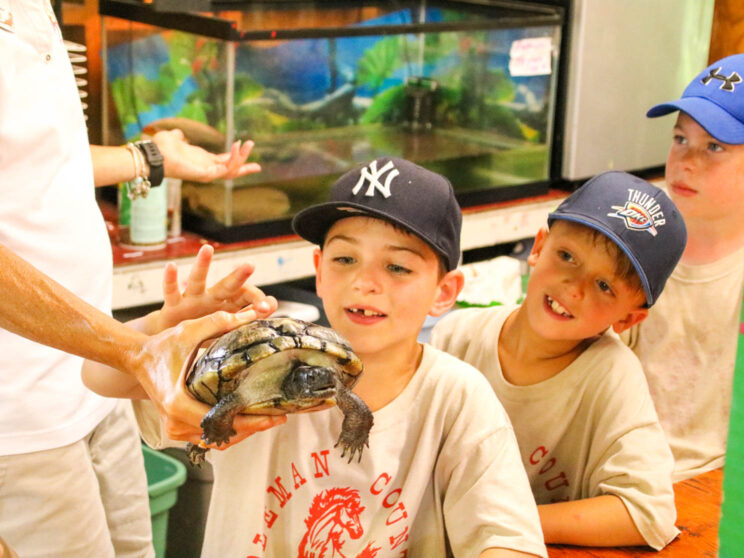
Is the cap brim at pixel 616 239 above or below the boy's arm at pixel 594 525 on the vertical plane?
above

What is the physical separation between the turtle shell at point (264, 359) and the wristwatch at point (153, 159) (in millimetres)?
1044

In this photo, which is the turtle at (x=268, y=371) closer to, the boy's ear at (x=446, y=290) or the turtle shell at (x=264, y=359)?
the turtle shell at (x=264, y=359)

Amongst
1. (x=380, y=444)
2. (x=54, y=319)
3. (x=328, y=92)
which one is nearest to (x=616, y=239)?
(x=380, y=444)

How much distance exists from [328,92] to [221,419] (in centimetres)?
216

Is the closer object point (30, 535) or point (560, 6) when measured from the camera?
point (30, 535)

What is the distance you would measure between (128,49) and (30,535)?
1.71 metres

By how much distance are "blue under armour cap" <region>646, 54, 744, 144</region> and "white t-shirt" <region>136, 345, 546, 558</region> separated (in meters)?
0.80

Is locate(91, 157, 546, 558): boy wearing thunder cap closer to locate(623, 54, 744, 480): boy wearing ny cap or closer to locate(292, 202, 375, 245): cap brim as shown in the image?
locate(292, 202, 375, 245): cap brim

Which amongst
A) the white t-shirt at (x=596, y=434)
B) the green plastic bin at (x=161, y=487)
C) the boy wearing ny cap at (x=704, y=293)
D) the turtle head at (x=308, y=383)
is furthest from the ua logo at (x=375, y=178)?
the green plastic bin at (x=161, y=487)

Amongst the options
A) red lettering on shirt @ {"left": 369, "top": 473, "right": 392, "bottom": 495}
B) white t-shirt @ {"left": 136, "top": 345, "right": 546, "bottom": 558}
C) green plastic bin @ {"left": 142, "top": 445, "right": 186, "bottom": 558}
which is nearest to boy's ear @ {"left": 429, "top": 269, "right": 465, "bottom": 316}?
white t-shirt @ {"left": 136, "top": 345, "right": 546, "bottom": 558}

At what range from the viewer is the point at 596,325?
158cm

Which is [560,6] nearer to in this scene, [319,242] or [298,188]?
[298,188]

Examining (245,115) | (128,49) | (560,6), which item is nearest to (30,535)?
(245,115)

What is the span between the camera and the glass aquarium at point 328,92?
2770mm
